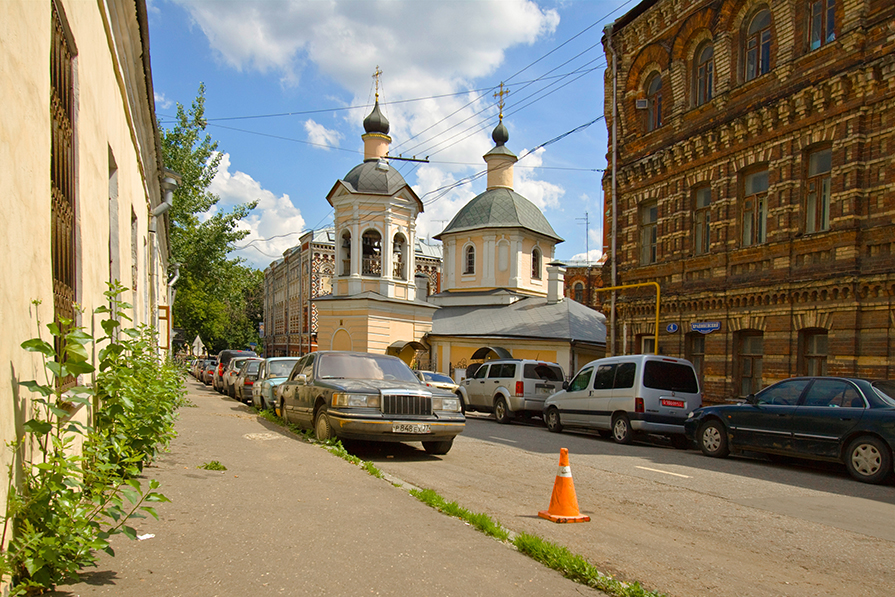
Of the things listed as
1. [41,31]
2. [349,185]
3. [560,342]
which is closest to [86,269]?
[41,31]

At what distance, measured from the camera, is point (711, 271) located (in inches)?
742

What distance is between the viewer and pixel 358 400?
10.3 meters

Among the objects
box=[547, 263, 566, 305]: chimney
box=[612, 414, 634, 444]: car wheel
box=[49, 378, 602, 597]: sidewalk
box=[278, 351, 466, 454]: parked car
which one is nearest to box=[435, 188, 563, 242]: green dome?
box=[547, 263, 566, 305]: chimney

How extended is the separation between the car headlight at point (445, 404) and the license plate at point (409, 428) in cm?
39

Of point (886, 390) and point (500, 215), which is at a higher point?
point (500, 215)

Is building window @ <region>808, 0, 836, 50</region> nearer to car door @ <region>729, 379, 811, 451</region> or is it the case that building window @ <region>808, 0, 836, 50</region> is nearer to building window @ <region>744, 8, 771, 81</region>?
building window @ <region>744, 8, 771, 81</region>

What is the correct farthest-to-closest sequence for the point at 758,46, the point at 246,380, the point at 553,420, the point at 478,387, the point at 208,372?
the point at 208,372, the point at 246,380, the point at 478,387, the point at 758,46, the point at 553,420

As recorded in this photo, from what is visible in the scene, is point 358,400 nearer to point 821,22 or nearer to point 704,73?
point 821,22

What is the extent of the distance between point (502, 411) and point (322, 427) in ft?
34.0

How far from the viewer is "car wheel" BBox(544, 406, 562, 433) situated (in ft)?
56.6

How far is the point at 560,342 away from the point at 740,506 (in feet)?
76.7

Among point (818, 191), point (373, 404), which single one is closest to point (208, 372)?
point (373, 404)

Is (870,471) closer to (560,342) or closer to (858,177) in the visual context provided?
(858,177)

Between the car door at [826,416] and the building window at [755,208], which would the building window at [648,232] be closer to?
the building window at [755,208]
